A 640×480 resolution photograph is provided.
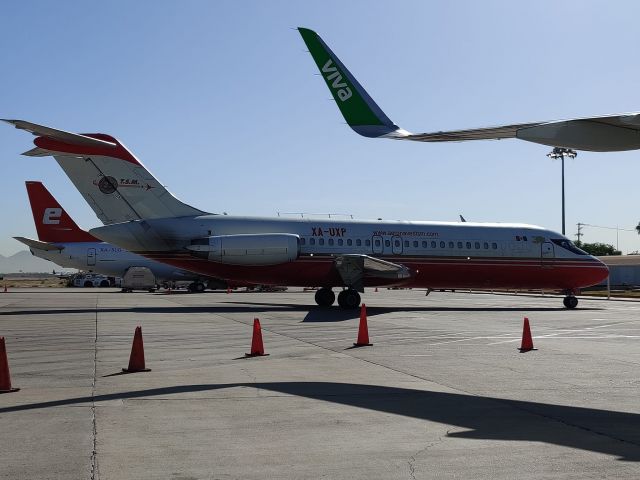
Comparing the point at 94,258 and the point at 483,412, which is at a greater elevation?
the point at 94,258

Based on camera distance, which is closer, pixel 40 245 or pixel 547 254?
pixel 547 254

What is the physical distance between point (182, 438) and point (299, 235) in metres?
22.0

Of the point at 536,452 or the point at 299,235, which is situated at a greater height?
the point at 299,235

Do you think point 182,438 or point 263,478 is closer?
point 263,478

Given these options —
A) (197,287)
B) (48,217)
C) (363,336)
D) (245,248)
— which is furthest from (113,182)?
(197,287)

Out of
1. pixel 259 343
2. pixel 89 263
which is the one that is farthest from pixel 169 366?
pixel 89 263

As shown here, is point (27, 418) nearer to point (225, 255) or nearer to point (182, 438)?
point (182, 438)

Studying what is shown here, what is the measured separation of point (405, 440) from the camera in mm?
6938

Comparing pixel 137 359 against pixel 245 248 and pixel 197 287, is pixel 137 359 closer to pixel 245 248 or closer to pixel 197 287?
pixel 245 248

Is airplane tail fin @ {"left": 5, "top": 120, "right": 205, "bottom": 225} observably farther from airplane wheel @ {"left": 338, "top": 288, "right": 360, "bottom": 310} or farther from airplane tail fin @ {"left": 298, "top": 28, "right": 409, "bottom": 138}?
airplane tail fin @ {"left": 298, "top": 28, "right": 409, "bottom": 138}

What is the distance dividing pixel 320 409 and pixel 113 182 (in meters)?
20.3

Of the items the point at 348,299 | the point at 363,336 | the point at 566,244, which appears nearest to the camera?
the point at 363,336

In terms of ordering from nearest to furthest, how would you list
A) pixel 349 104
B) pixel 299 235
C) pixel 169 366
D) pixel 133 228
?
pixel 349 104, pixel 169 366, pixel 133 228, pixel 299 235

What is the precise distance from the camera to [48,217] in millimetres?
49938
